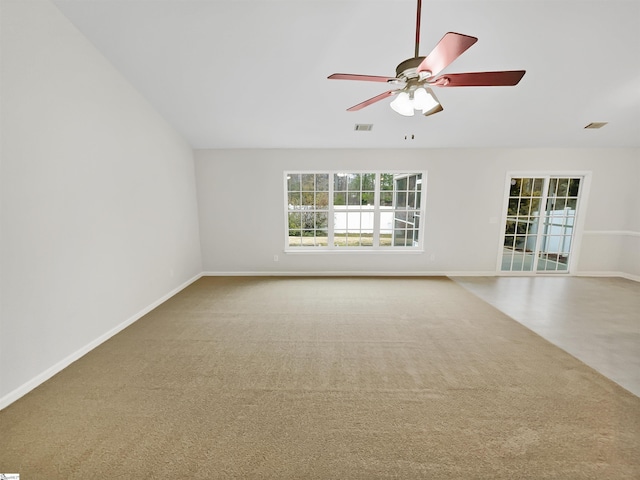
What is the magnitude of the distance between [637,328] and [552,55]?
3205mm

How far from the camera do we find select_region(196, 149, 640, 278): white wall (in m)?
4.84

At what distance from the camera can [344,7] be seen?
224 cm

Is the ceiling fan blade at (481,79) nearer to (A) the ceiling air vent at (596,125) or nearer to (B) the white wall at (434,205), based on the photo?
(B) the white wall at (434,205)

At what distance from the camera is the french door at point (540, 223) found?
499 centimetres

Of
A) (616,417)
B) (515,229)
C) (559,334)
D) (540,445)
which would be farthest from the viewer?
(515,229)

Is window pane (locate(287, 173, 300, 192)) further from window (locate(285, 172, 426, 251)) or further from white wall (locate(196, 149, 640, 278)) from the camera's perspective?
white wall (locate(196, 149, 640, 278))

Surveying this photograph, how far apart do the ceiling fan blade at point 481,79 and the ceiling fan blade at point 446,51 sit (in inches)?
4.0

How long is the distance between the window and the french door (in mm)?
1790

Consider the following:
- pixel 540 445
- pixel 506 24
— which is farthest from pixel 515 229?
pixel 540 445

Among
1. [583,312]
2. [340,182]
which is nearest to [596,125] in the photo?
[583,312]

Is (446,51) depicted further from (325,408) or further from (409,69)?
(325,408)

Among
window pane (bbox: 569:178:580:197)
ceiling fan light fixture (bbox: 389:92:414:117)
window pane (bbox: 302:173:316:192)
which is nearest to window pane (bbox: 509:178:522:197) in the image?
window pane (bbox: 569:178:580:197)

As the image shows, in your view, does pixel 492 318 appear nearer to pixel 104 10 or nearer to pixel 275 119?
pixel 275 119

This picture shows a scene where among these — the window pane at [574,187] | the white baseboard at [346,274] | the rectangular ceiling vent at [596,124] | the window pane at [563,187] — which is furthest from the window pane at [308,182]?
the window pane at [574,187]
